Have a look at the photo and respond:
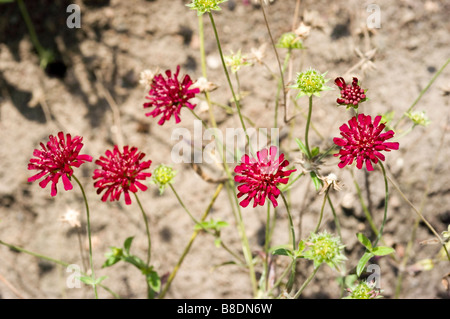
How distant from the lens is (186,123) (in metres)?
2.05

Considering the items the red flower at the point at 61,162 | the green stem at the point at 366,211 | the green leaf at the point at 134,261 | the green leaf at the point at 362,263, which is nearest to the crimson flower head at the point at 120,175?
the red flower at the point at 61,162

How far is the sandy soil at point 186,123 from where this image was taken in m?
1.94

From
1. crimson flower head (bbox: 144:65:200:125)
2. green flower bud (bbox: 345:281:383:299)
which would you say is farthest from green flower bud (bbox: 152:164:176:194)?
green flower bud (bbox: 345:281:383:299)

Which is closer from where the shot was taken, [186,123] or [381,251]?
[381,251]

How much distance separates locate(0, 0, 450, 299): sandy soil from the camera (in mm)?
1937

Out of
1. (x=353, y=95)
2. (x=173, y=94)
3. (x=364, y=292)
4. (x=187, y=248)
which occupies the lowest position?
(x=364, y=292)

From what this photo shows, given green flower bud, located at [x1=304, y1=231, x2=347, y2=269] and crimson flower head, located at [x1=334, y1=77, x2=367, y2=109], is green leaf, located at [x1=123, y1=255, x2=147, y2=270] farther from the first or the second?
crimson flower head, located at [x1=334, y1=77, x2=367, y2=109]

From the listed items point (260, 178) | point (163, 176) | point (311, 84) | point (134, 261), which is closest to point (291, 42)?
point (311, 84)

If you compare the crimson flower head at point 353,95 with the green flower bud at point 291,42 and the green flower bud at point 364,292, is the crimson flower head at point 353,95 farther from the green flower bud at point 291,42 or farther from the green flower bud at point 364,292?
the green flower bud at point 364,292

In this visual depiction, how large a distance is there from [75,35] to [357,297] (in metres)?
1.84

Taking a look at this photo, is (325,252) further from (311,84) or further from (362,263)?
(311,84)

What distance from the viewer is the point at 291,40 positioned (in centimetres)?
164
